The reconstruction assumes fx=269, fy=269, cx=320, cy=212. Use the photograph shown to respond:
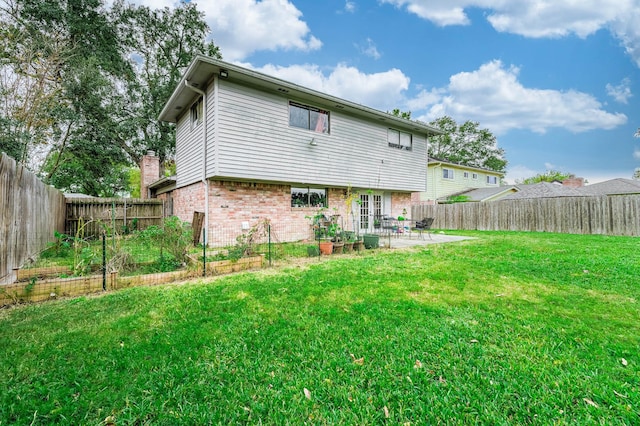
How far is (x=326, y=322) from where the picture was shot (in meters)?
3.12

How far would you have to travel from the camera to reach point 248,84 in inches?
350

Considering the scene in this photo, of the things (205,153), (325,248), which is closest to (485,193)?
(325,248)

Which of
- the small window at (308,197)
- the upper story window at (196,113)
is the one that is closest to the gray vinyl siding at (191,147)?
the upper story window at (196,113)

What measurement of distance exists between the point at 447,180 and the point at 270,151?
1956cm

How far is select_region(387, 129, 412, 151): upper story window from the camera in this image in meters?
13.1

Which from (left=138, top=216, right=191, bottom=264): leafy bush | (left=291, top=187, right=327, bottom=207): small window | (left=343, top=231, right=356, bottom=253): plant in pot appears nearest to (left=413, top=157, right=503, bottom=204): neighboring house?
(left=291, top=187, right=327, bottom=207): small window

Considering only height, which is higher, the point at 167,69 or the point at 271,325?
the point at 167,69

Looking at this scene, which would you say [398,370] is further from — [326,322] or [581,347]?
[581,347]

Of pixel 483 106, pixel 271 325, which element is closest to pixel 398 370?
pixel 271 325

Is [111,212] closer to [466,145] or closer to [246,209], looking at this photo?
[246,209]

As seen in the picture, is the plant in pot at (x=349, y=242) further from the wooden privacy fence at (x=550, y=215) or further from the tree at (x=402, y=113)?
the tree at (x=402, y=113)

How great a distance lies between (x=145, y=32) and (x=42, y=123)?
34.1 ft

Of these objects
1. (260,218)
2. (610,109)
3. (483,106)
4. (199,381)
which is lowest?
(199,381)

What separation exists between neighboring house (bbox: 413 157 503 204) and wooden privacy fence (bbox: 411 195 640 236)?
172 inches
